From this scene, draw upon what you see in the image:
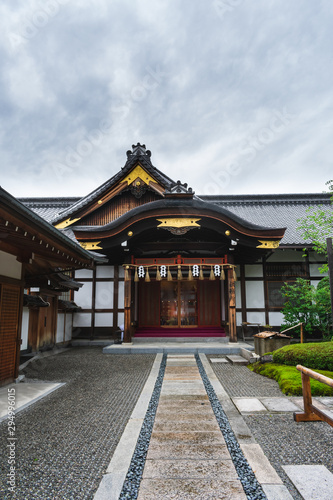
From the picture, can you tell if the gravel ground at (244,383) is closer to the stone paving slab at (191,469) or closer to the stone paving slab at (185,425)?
the stone paving slab at (185,425)

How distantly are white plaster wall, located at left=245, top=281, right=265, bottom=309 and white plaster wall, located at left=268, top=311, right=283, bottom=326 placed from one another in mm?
537

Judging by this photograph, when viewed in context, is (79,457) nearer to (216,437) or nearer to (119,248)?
(216,437)

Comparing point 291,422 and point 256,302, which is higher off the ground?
point 256,302

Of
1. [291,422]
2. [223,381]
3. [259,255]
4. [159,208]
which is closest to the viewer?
[291,422]

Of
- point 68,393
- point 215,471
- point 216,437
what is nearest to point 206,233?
point 68,393


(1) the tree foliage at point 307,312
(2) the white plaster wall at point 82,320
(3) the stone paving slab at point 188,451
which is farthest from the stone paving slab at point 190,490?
(2) the white plaster wall at point 82,320

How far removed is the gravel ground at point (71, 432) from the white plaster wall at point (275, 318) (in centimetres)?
748

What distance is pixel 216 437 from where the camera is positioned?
3717 millimetres

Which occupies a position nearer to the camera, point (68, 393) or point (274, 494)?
point (274, 494)

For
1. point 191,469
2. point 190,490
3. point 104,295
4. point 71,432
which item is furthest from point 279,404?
point 104,295

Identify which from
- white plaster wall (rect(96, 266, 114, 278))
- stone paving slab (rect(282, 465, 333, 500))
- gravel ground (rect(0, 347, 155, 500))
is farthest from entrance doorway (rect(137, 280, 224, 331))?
stone paving slab (rect(282, 465, 333, 500))

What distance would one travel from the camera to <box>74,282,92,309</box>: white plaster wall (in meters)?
13.6

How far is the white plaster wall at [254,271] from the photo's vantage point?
13.5 meters

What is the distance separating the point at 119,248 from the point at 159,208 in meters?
2.24
